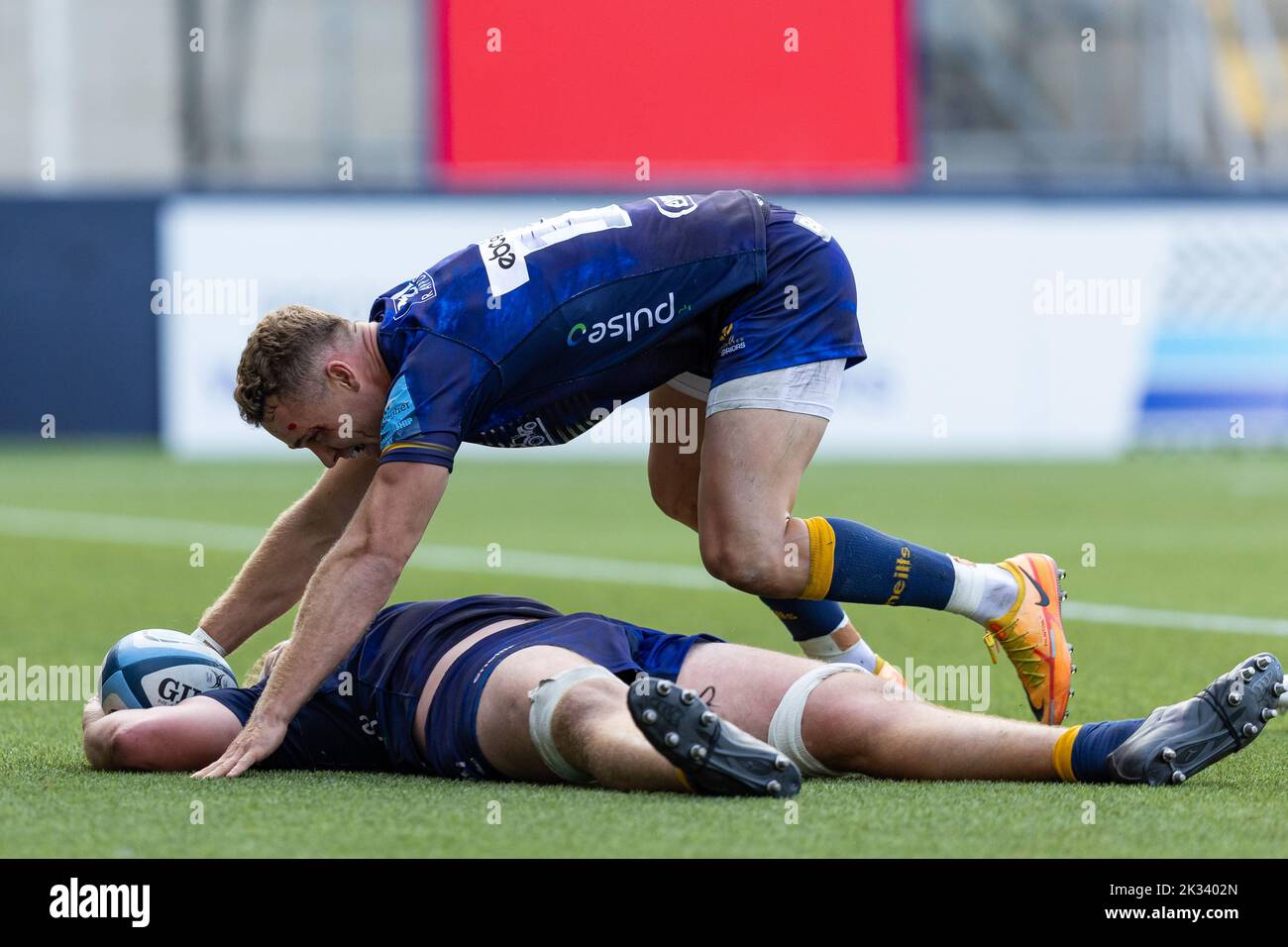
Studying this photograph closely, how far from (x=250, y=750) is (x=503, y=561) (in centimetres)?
568

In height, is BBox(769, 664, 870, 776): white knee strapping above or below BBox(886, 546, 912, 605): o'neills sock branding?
below

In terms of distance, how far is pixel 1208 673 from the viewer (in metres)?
6.29

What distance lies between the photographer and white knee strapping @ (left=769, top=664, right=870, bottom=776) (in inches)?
170

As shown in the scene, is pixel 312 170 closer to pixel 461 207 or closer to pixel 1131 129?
pixel 461 207

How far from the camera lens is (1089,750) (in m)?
4.16

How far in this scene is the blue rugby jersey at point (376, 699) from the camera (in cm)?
456

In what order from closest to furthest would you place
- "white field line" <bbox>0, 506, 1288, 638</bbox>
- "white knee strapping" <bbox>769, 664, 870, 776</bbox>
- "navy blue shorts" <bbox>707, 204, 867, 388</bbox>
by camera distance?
1. "white knee strapping" <bbox>769, 664, 870, 776</bbox>
2. "navy blue shorts" <bbox>707, 204, 867, 388</bbox>
3. "white field line" <bbox>0, 506, 1288, 638</bbox>

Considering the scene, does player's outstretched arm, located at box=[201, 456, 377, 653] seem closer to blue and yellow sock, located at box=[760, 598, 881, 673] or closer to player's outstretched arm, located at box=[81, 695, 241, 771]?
player's outstretched arm, located at box=[81, 695, 241, 771]

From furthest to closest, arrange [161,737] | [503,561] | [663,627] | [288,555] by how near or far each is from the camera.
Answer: [503,561] < [663,627] < [288,555] < [161,737]

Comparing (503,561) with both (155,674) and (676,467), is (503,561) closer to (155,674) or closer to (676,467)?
(676,467)

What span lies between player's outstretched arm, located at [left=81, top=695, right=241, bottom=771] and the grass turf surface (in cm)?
6

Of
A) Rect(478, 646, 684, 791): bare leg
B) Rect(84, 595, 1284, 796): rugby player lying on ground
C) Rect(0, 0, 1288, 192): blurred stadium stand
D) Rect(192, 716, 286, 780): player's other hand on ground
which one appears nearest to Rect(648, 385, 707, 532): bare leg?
Rect(84, 595, 1284, 796): rugby player lying on ground

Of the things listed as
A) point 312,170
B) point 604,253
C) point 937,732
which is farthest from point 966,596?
point 312,170

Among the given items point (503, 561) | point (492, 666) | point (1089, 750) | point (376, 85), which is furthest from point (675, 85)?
point (1089, 750)
